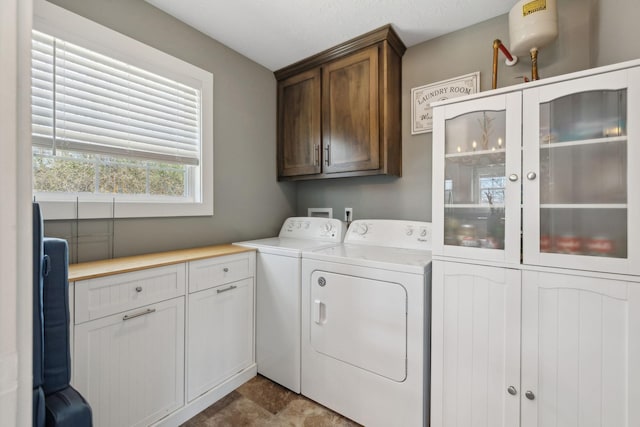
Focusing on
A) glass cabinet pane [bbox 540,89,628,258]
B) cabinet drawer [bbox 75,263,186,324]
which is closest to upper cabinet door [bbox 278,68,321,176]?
cabinet drawer [bbox 75,263,186,324]

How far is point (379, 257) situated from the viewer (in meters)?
1.66

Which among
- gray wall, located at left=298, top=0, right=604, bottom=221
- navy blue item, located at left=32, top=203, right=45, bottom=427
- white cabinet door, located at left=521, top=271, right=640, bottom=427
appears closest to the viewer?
navy blue item, located at left=32, top=203, right=45, bottom=427

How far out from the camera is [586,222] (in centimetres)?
117

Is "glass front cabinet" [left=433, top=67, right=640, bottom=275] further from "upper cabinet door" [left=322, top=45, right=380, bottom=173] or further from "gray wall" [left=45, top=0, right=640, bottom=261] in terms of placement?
"upper cabinet door" [left=322, top=45, right=380, bottom=173]

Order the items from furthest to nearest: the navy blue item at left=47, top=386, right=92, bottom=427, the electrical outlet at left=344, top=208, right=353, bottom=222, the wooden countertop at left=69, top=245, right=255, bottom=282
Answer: the electrical outlet at left=344, top=208, right=353, bottom=222 → the wooden countertop at left=69, top=245, right=255, bottom=282 → the navy blue item at left=47, top=386, right=92, bottom=427

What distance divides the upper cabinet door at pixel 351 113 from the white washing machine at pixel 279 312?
0.79 meters

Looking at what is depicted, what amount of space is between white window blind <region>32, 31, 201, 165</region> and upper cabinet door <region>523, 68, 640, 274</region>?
209cm

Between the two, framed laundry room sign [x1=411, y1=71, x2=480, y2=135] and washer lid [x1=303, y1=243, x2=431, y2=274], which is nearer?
washer lid [x1=303, y1=243, x2=431, y2=274]

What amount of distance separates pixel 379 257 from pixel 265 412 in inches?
47.0

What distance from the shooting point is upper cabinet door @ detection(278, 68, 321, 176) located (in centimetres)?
244

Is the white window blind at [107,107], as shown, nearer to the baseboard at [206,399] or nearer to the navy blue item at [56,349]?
the navy blue item at [56,349]

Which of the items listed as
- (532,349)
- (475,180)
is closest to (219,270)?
(475,180)

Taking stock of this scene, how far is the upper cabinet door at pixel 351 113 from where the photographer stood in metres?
2.12

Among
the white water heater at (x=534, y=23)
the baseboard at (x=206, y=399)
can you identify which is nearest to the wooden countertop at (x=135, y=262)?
the baseboard at (x=206, y=399)
